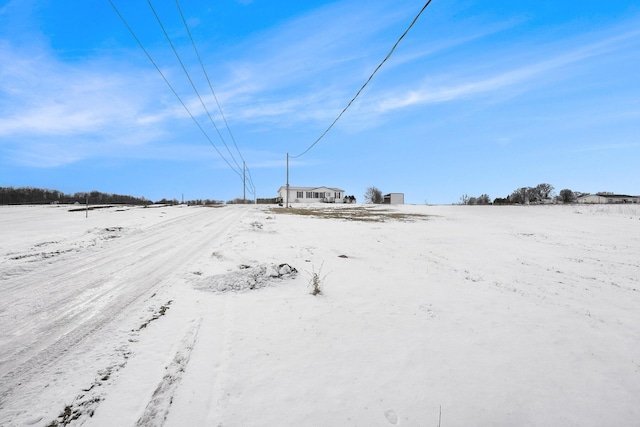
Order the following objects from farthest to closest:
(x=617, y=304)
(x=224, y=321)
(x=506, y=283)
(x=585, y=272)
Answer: (x=585, y=272) → (x=506, y=283) → (x=617, y=304) → (x=224, y=321)

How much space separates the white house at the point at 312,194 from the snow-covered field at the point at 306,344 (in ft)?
243

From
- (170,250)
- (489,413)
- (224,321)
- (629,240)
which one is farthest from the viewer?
(629,240)

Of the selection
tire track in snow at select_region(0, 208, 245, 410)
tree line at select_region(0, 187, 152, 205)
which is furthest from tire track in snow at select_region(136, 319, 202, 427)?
tree line at select_region(0, 187, 152, 205)

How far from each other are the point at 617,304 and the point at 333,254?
7.14m

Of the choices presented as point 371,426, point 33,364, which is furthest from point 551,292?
point 33,364

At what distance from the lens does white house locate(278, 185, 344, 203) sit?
3236 inches

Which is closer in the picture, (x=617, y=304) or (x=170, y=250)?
(x=617, y=304)

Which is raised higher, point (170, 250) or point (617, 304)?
point (170, 250)

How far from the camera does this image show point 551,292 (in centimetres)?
671

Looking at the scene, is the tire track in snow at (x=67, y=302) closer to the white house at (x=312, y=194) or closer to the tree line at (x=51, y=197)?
the tree line at (x=51, y=197)

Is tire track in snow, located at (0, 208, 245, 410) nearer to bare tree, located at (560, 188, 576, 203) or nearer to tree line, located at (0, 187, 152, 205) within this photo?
tree line, located at (0, 187, 152, 205)

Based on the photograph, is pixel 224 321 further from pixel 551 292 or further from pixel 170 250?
pixel 551 292

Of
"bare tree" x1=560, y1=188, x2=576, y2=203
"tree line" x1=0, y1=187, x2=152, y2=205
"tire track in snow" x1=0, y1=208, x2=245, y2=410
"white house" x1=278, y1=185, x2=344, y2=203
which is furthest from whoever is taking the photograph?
"bare tree" x1=560, y1=188, x2=576, y2=203

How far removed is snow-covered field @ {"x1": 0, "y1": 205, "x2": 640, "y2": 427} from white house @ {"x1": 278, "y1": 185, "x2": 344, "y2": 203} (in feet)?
243
